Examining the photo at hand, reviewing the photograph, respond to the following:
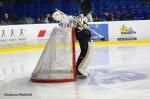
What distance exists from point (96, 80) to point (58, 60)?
2.90ft

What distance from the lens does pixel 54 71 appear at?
8695 mm

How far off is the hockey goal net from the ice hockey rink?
0.22 m

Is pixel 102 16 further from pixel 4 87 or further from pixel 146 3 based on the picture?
pixel 4 87

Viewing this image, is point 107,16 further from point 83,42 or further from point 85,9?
point 83,42

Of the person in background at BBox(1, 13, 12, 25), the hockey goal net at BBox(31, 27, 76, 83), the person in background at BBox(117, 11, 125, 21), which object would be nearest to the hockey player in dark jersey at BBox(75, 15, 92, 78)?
the hockey goal net at BBox(31, 27, 76, 83)

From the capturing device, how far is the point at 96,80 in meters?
8.81

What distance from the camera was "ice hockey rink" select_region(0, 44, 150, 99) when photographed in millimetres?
7348

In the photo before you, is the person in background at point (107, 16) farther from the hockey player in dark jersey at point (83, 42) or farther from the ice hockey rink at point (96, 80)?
the hockey player in dark jersey at point (83, 42)

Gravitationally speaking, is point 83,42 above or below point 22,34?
above

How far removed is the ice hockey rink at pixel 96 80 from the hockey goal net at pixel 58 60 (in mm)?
225

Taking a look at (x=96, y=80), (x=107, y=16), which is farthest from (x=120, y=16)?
(x=96, y=80)

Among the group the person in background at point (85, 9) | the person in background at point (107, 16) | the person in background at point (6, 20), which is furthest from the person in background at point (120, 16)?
the person in background at point (6, 20)

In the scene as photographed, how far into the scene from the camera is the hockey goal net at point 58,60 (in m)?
8.70

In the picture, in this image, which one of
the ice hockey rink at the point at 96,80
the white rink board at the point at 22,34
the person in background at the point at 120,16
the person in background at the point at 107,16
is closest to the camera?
the ice hockey rink at the point at 96,80
